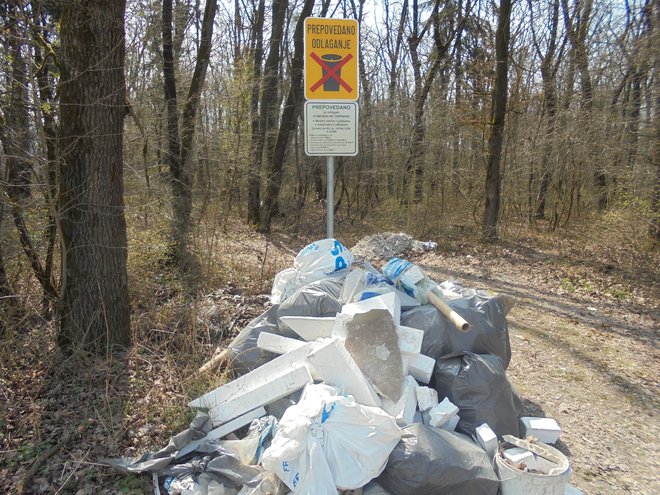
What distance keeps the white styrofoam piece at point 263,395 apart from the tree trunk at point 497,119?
7.81 m

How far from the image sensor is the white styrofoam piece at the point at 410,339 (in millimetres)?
2877

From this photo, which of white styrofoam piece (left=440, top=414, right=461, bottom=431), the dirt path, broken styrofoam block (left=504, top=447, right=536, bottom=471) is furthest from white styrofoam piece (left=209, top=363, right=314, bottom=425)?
the dirt path

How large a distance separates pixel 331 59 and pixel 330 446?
10.8 feet

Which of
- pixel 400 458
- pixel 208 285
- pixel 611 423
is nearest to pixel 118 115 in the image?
pixel 208 285

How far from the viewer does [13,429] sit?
266 centimetres

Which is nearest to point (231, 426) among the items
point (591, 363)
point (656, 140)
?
point (591, 363)

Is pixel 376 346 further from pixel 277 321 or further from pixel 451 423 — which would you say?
pixel 277 321

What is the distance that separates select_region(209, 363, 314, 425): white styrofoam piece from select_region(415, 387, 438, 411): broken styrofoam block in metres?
0.66

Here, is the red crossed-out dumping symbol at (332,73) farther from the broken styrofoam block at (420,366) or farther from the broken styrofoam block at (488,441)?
the broken styrofoam block at (488,441)

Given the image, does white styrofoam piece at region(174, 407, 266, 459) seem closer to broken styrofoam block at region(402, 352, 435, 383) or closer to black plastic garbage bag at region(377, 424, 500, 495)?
black plastic garbage bag at region(377, 424, 500, 495)

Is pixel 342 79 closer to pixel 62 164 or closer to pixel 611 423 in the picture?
pixel 62 164

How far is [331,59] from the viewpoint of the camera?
13.3 ft

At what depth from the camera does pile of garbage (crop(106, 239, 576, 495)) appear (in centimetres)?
218

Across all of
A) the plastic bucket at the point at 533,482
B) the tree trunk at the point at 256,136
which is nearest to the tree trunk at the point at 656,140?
the plastic bucket at the point at 533,482
